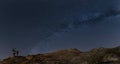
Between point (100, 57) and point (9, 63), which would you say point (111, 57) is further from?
point (9, 63)

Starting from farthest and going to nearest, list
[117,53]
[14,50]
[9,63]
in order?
[14,50], [9,63], [117,53]

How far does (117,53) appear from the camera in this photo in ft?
193

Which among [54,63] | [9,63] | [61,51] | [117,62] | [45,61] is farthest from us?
[61,51]

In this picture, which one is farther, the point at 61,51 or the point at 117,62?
the point at 61,51

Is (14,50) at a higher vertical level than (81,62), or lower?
higher

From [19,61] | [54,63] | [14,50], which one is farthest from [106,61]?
[14,50]

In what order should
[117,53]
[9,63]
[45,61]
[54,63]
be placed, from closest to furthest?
[117,53] → [54,63] → [45,61] → [9,63]

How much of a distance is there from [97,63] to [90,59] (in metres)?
3.05

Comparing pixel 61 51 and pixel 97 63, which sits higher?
pixel 61 51

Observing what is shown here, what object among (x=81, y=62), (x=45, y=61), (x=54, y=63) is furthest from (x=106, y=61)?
(x=45, y=61)

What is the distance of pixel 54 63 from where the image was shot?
2667 inches

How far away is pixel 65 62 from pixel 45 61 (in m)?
6.89

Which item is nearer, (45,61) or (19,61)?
(45,61)

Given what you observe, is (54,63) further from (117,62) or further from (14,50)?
(14,50)
